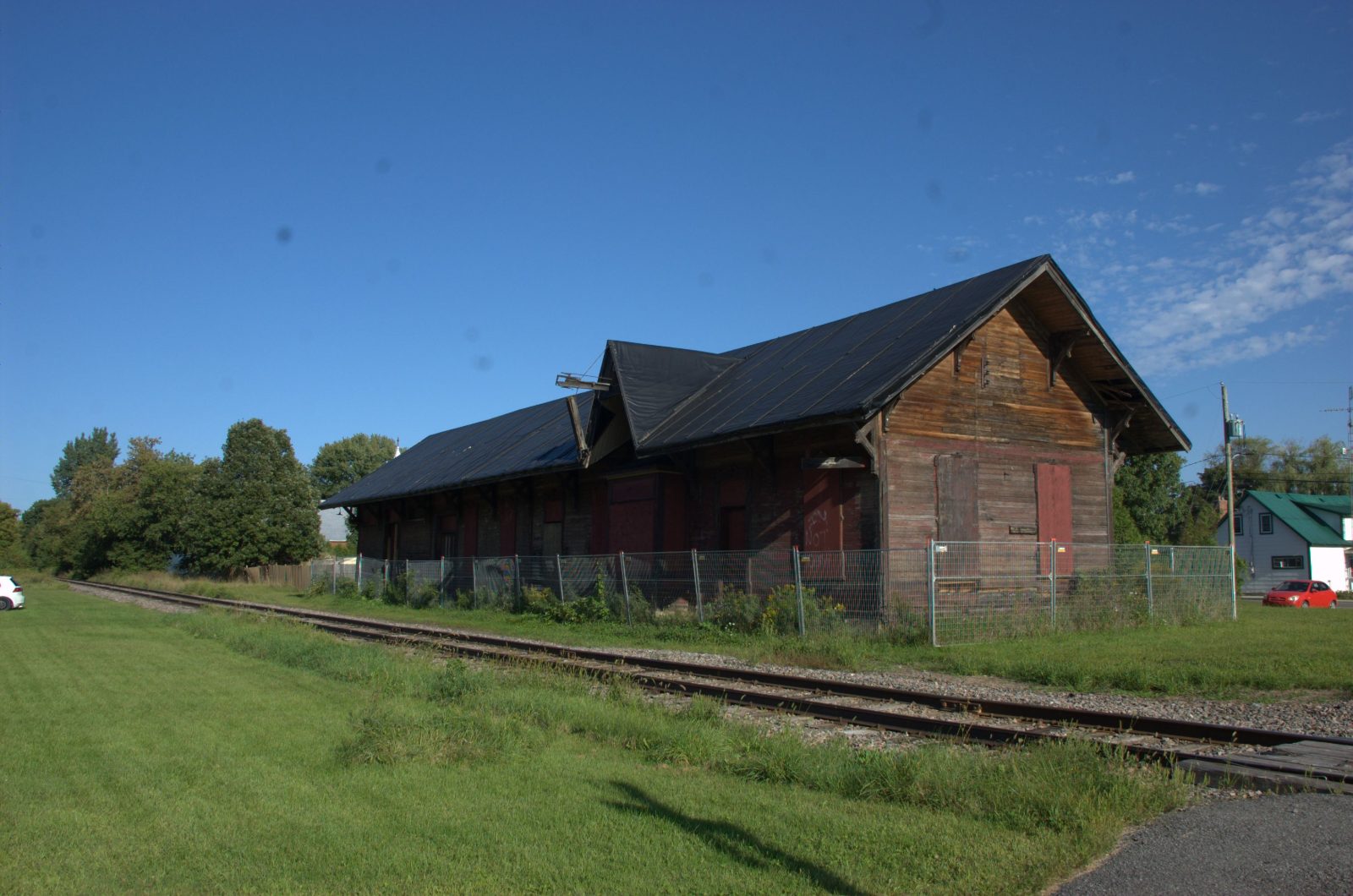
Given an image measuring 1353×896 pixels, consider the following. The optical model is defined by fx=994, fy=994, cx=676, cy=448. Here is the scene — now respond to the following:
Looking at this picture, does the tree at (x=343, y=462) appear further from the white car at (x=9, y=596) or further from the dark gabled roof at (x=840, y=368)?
the dark gabled roof at (x=840, y=368)

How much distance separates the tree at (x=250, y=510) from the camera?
190 ft

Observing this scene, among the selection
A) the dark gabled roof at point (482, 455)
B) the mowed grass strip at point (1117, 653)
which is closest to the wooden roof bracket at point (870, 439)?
the mowed grass strip at point (1117, 653)

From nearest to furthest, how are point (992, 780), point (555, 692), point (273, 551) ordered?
point (992, 780), point (555, 692), point (273, 551)

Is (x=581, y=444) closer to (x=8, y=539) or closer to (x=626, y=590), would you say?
(x=626, y=590)

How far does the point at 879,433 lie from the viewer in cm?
1945

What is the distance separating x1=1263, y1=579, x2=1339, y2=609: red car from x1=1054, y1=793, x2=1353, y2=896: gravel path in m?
39.1

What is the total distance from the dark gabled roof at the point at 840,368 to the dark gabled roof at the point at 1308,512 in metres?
44.1

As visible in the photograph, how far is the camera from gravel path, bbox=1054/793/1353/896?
463 cm

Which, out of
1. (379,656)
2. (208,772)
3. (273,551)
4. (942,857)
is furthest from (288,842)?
(273,551)

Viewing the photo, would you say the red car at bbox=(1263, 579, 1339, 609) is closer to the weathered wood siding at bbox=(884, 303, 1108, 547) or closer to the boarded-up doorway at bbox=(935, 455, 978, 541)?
the weathered wood siding at bbox=(884, 303, 1108, 547)

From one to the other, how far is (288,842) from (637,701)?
486 cm

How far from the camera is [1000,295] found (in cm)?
2011

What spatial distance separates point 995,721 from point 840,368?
1271cm

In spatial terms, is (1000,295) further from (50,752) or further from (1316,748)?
(50,752)
